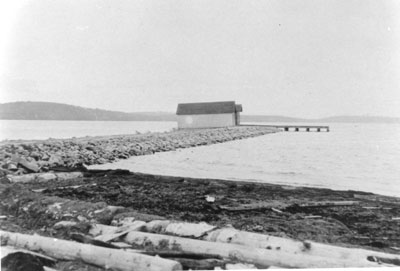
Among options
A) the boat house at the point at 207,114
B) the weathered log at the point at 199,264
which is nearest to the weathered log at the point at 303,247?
the weathered log at the point at 199,264

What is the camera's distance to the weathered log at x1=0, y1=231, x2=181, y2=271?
416 cm

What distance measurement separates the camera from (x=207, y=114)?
50.9 metres

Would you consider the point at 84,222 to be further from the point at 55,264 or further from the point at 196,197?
the point at 196,197

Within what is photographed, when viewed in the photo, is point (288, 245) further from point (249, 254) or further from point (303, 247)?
point (249, 254)

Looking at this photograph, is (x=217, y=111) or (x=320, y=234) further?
(x=217, y=111)

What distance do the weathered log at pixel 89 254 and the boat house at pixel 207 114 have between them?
45539mm

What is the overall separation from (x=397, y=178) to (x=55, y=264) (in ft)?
39.9

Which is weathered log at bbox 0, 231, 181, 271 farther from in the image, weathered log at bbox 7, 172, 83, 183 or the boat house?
the boat house

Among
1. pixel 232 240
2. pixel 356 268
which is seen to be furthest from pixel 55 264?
pixel 356 268

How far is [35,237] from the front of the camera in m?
5.04

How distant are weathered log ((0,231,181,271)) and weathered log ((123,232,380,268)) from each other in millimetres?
578

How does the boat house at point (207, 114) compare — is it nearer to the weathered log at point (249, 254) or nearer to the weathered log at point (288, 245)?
the weathered log at point (288, 245)

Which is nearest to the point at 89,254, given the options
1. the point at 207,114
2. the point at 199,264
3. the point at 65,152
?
the point at 199,264

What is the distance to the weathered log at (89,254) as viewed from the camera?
13.6ft
